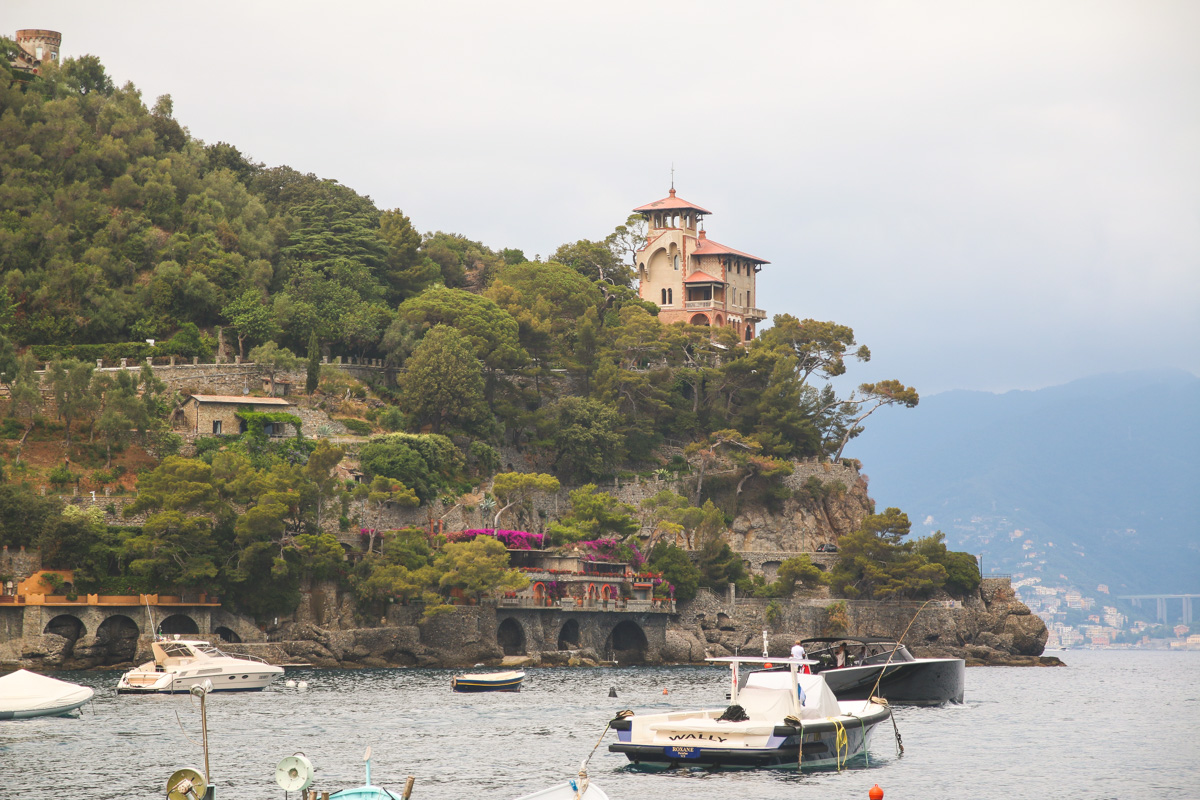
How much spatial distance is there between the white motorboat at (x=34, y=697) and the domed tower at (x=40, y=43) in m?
77.6

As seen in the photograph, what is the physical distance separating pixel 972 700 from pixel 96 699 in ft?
133

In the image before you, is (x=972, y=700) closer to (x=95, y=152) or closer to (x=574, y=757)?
(x=574, y=757)

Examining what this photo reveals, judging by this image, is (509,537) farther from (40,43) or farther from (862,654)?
(40,43)

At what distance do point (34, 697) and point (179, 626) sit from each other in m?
25.3

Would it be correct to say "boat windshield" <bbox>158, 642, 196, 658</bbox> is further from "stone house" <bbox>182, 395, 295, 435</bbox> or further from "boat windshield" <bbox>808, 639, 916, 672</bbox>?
"boat windshield" <bbox>808, 639, 916, 672</bbox>

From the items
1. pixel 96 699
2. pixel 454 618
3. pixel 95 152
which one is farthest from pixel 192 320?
pixel 96 699

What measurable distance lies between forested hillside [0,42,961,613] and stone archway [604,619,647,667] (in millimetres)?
5314

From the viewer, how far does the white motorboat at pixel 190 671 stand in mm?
59875

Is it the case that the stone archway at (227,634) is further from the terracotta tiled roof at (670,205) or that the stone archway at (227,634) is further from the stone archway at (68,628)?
the terracotta tiled roof at (670,205)

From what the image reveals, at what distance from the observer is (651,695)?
63156 mm

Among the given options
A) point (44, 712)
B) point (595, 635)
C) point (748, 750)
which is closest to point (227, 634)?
point (595, 635)

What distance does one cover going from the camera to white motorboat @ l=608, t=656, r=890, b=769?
117ft

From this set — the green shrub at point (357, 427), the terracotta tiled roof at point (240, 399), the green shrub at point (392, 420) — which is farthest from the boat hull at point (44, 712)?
the green shrub at point (392, 420)

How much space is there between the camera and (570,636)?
90.1 meters
